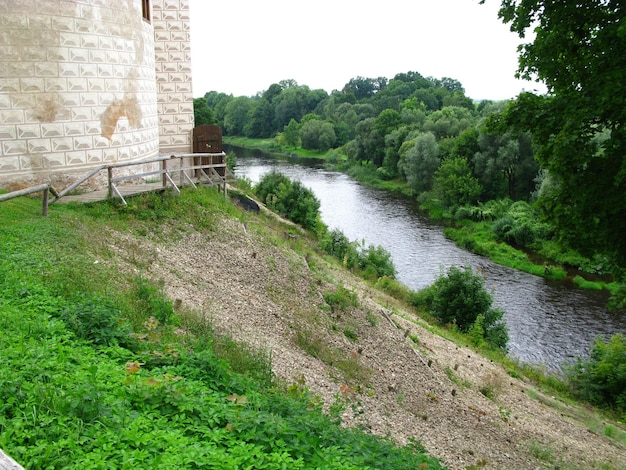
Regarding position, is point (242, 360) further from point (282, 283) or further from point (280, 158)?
point (280, 158)

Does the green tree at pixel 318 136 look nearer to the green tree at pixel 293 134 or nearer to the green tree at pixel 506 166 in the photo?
the green tree at pixel 293 134

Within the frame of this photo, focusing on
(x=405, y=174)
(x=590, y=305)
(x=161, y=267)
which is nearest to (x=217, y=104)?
(x=405, y=174)

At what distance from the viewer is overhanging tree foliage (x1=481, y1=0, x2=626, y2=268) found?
27.8 ft

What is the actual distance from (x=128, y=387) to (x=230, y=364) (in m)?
2.58

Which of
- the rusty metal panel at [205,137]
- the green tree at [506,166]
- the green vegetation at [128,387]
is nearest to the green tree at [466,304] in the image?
the rusty metal panel at [205,137]

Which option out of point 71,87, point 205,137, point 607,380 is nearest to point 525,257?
point 607,380

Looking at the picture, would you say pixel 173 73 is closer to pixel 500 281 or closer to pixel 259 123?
pixel 500 281

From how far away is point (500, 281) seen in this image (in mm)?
31562

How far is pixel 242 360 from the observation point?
8242mm

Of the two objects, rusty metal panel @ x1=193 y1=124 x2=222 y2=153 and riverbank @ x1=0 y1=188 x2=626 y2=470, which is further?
rusty metal panel @ x1=193 y1=124 x2=222 y2=153

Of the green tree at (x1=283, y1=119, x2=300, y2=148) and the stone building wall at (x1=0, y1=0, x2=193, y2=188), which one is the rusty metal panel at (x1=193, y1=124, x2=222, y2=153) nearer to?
the stone building wall at (x1=0, y1=0, x2=193, y2=188)

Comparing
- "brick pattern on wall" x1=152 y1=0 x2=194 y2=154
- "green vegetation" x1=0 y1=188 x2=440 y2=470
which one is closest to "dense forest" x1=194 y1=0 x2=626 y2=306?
"green vegetation" x1=0 y1=188 x2=440 y2=470

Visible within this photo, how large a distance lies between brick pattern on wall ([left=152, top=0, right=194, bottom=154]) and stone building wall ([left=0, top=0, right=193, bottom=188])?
2968mm

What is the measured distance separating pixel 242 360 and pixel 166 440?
3.51m
